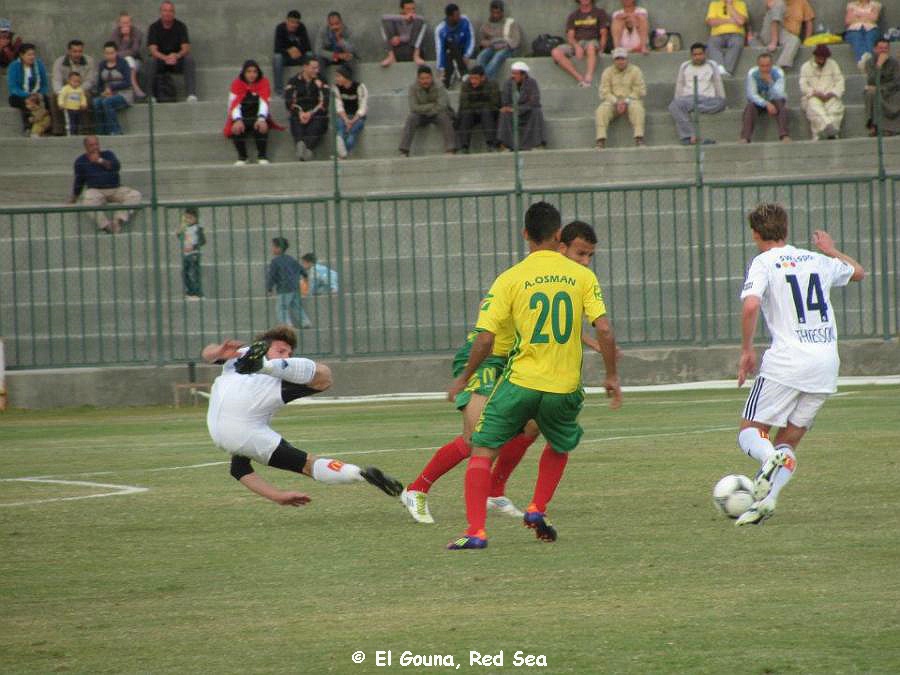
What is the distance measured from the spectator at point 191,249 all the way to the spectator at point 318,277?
139 centimetres

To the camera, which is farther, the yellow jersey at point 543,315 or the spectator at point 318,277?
the spectator at point 318,277

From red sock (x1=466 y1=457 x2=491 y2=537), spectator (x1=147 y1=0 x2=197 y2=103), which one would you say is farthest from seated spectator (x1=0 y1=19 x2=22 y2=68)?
red sock (x1=466 y1=457 x2=491 y2=537)

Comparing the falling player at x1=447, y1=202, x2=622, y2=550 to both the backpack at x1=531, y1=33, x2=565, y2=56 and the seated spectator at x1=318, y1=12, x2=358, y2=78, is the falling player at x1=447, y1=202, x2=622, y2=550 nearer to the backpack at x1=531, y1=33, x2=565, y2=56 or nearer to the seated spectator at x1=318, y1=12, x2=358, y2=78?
the seated spectator at x1=318, y1=12, x2=358, y2=78

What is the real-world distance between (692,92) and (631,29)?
291 cm

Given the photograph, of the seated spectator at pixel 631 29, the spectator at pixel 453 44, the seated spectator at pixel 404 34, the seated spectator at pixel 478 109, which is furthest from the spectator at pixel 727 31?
the seated spectator at pixel 404 34

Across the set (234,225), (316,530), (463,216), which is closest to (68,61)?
(234,225)

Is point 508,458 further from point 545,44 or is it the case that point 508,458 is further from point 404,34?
point 404,34

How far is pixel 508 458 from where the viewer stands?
922 centimetres

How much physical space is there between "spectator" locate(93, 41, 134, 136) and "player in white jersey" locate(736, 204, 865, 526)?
17757 mm

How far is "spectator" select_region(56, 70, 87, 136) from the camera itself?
24.4 metres

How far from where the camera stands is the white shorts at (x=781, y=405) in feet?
28.6

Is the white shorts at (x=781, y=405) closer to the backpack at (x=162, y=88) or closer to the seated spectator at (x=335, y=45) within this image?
the seated spectator at (x=335, y=45)

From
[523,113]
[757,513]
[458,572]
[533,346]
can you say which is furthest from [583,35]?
[458,572]

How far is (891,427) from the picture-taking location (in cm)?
1338
